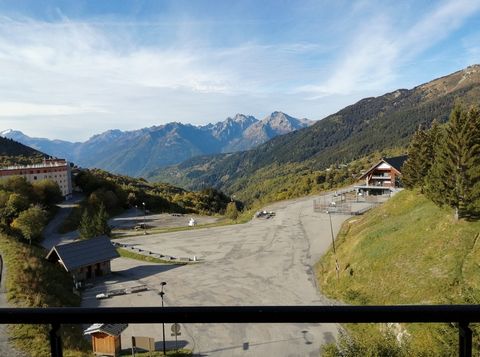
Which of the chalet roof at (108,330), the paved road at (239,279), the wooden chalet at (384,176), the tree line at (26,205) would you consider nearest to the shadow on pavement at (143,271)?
the paved road at (239,279)

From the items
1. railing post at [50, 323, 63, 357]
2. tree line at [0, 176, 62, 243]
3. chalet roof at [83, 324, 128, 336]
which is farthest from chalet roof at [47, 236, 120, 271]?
railing post at [50, 323, 63, 357]

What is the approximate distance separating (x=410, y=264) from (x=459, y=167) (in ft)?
25.2

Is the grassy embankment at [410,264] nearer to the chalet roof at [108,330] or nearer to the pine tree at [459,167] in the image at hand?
the pine tree at [459,167]

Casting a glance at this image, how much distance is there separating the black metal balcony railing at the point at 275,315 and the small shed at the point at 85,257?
3278 centimetres

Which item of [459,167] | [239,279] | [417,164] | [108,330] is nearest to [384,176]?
[417,164]

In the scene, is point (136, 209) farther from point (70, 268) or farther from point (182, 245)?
point (70, 268)

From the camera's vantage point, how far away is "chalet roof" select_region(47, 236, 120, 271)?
3274 centimetres

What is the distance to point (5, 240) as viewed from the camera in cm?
3341

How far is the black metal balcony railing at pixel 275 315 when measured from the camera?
1.93 m

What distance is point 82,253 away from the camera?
34.3 metres

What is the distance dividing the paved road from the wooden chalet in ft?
48.9

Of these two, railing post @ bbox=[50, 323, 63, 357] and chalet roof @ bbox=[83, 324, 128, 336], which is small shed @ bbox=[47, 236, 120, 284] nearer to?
chalet roof @ bbox=[83, 324, 128, 336]

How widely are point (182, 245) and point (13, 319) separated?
150 feet

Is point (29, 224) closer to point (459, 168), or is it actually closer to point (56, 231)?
point (56, 231)
